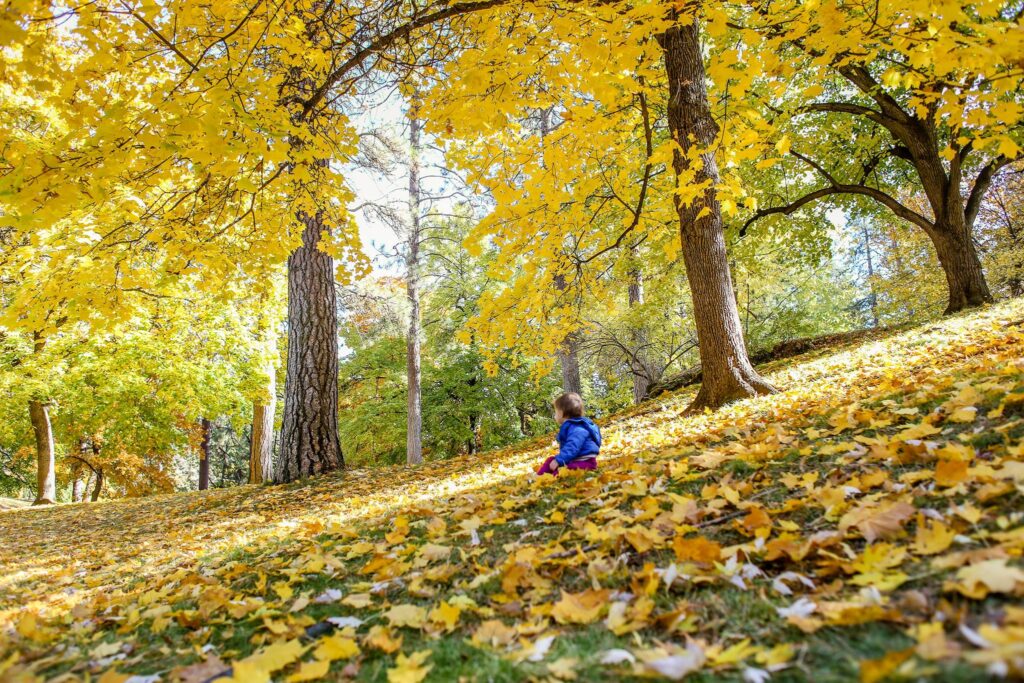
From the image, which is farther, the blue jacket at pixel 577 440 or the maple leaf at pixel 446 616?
the blue jacket at pixel 577 440

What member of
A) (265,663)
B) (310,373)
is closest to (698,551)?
(265,663)

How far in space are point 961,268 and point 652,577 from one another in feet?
35.6

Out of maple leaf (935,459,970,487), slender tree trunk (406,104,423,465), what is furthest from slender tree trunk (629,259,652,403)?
maple leaf (935,459,970,487)

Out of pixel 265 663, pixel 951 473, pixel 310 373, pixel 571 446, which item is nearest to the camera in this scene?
pixel 265 663

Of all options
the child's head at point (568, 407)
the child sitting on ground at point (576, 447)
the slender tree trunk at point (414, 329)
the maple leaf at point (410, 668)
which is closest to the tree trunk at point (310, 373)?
the child's head at point (568, 407)

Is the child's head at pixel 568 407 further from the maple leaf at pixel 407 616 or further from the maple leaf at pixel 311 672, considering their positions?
the maple leaf at pixel 311 672

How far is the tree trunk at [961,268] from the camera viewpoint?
9156mm

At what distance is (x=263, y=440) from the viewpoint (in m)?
12.0

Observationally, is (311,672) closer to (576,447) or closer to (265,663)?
(265,663)

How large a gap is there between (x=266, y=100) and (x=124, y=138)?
2.62 feet

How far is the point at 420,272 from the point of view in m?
13.7

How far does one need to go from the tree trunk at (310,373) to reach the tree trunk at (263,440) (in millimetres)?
4687

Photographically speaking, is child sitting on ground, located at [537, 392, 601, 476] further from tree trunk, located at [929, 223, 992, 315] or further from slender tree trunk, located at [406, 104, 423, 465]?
slender tree trunk, located at [406, 104, 423, 465]

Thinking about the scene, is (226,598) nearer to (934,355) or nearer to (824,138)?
(934,355)
